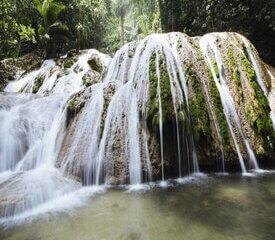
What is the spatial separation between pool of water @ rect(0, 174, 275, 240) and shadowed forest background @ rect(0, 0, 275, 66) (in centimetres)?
626

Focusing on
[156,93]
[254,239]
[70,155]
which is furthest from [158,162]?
[254,239]

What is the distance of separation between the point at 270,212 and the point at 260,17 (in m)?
8.65

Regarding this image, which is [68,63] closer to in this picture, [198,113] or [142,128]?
[142,128]

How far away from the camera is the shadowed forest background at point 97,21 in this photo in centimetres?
875

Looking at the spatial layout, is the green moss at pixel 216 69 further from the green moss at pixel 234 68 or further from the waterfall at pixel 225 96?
the green moss at pixel 234 68

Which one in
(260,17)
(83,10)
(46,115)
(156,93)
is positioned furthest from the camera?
(83,10)

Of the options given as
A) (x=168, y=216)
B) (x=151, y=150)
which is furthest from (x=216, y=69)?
(x=168, y=216)

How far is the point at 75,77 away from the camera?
10.4 m

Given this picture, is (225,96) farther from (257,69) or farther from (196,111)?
(257,69)

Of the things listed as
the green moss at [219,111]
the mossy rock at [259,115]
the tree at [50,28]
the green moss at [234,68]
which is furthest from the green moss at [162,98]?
the tree at [50,28]

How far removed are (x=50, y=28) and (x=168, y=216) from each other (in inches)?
598

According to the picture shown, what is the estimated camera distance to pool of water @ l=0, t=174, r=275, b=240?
2904 millimetres

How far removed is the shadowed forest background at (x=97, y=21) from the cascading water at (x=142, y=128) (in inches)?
141

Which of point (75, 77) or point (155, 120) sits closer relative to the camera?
point (155, 120)
